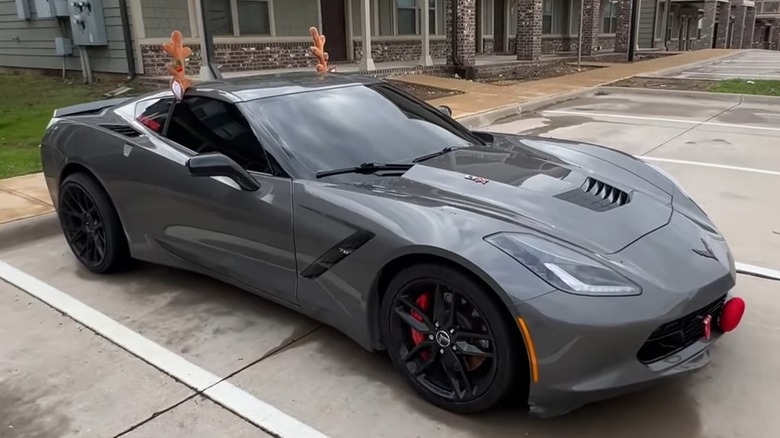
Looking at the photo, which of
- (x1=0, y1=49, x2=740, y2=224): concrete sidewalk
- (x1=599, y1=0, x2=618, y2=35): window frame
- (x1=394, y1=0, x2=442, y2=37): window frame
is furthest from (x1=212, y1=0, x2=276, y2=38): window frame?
(x1=599, y1=0, x2=618, y2=35): window frame

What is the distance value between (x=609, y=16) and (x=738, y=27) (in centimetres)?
2189

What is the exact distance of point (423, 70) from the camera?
16.8 m

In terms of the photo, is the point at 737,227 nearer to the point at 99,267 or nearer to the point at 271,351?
the point at 271,351

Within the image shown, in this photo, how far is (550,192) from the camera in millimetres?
3121

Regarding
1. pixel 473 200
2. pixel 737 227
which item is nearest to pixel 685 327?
pixel 473 200

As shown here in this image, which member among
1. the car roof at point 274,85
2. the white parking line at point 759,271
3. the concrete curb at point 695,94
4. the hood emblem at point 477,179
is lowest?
the white parking line at point 759,271

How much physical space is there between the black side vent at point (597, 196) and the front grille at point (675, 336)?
62cm

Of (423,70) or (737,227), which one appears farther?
(423,70)

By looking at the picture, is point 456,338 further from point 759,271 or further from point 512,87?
point 512,87

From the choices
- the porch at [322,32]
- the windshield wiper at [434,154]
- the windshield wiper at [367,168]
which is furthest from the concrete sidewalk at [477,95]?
the windshield wiper at [434,154]

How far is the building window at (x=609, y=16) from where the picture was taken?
30.2 m

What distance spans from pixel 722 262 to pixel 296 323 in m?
2.24

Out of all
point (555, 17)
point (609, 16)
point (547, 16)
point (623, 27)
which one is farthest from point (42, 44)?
point (609, 16)

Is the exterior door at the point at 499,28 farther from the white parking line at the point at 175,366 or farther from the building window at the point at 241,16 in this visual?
the white parking line at the point at 175,366
